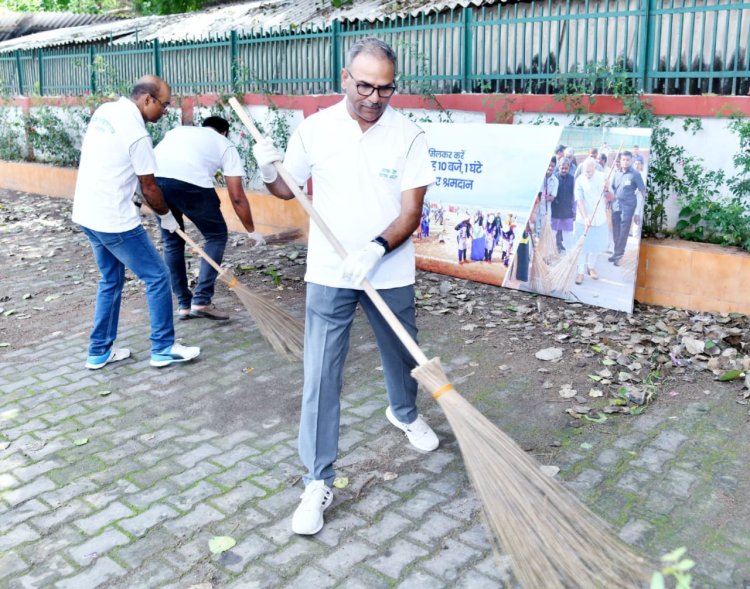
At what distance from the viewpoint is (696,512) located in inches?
137

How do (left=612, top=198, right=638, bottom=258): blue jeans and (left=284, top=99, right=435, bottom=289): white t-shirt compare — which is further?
(left=612, top=198, right=638, bottom=258): blue jeans

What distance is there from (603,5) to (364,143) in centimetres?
459

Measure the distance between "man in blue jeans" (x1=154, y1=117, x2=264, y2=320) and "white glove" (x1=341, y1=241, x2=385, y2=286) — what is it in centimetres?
292

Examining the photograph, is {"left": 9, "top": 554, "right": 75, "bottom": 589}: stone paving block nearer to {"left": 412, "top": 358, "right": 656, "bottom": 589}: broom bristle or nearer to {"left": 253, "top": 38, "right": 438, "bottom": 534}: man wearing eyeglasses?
{"left": 253, "top": 38, "right": 438, "bottom": 534}: man wearing eyeglasses

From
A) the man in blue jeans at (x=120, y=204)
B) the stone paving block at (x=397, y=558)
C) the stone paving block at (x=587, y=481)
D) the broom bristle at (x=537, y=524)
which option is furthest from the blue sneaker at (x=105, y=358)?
the stone paving block at (x=587, y=481)

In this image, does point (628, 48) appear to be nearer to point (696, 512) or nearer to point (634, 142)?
point (634, 142)

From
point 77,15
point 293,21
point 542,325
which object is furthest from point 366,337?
point 77,15

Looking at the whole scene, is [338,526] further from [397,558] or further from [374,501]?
[397,558]

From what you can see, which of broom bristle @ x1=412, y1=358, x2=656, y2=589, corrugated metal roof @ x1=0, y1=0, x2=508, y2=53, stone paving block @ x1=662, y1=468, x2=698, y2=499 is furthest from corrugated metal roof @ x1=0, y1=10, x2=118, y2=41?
broom bristle @ x1=412, y1=358, x2=656, y2=589

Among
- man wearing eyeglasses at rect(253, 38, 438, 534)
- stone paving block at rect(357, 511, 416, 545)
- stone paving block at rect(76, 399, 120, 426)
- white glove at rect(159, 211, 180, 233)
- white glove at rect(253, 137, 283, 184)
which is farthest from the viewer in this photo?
white glove at rect(159, 211, 180, 233)

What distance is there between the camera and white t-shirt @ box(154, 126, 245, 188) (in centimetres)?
613

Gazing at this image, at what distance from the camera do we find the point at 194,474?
393cm

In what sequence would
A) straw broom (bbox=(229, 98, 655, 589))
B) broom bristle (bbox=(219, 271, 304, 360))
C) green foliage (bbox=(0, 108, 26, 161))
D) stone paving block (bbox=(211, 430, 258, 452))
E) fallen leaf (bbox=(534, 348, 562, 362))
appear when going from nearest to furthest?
straw broom (bbox=(229, 98, 655, 589)) < stone paving block (bbox=(211, 430, 258, 452)) < fallen leaf (bbox=(534, 348, 562, 362)) < broom bristle (bbox=(219, 271, 304, 360)) < green foliage (bbox=(0, 108, 26, 161))

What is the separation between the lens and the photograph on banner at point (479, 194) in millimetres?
6734
